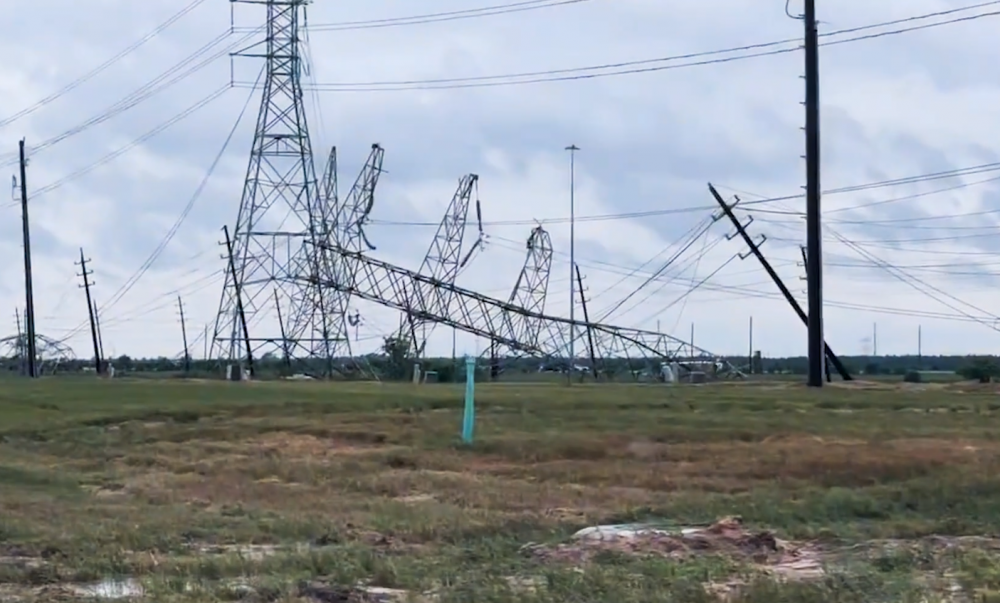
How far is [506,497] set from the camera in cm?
2097

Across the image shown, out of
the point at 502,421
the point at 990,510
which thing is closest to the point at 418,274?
the point at 502,421

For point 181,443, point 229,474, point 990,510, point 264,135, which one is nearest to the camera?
point 990,510

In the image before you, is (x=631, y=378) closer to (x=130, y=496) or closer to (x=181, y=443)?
(x=181, y=443)

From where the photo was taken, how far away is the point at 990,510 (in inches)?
689

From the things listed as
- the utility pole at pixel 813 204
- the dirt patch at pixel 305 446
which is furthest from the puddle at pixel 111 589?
the utility pole at pixel 813 204

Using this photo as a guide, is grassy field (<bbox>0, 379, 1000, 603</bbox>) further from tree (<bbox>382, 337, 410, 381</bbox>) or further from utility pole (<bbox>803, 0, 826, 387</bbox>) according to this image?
tree (<bbox>382, 337, 410, 381</bbox>)

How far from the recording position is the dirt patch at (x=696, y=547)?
46.6 ft

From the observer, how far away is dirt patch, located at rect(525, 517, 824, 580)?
14219 mm

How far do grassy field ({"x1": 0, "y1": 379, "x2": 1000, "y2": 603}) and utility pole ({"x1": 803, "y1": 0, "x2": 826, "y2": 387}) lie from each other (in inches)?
55.8

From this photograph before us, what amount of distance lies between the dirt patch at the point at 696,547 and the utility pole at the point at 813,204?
23.9 meters

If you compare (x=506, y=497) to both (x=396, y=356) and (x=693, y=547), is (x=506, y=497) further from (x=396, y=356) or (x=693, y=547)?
(x=396, y=356)

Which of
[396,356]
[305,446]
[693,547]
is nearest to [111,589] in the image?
[693,547]

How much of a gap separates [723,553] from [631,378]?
191 ft

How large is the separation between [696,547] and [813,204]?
25733 millimetres
